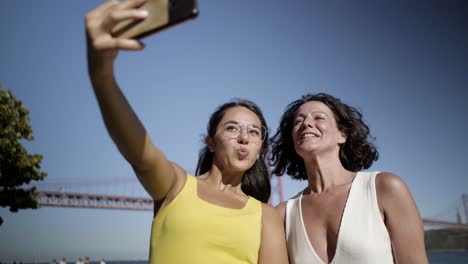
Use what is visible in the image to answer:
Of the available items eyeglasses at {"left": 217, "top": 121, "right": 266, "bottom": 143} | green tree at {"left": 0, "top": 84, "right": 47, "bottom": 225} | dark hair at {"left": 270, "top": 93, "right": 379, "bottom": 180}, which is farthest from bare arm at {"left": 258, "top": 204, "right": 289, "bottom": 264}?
green tree at {"left": 0, "top": 84, "right": 47, "bottom": 225}

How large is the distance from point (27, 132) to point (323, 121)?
972cm

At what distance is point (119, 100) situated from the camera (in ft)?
3.67

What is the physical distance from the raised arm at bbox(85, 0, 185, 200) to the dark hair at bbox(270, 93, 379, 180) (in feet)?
4.83

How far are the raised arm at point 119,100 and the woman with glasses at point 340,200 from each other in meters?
1.00

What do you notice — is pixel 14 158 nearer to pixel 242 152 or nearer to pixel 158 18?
pixel 242 152

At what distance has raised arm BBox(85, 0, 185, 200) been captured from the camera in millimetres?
926

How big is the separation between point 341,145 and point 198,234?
155cm

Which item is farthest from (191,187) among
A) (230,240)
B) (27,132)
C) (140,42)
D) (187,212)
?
(27,132)

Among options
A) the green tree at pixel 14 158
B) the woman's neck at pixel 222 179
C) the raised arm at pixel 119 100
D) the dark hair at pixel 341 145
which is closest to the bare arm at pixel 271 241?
the woman's neck at pixel 222 179

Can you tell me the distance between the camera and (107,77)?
3.43 ft

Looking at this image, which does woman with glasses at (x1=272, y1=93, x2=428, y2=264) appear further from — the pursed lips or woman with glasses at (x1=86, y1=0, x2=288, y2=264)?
the pursed lips

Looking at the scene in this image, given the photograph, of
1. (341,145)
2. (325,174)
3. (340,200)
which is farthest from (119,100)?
(341,145)

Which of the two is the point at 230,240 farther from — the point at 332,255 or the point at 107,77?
the point at 107,77

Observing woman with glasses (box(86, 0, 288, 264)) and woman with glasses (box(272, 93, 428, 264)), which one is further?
woman with glasses (box(272, 93, 428, 264))
